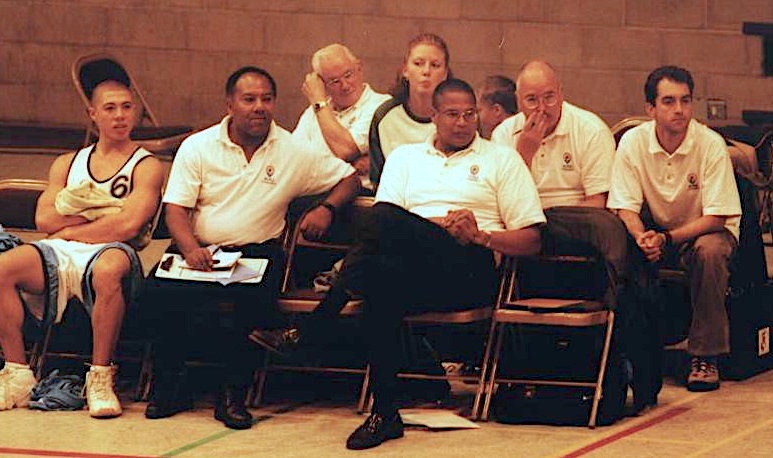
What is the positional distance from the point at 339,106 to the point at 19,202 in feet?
4.82

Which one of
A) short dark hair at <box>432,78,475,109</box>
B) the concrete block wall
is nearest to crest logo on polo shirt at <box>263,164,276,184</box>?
short dark hair at <box>432,78,475,109</box>

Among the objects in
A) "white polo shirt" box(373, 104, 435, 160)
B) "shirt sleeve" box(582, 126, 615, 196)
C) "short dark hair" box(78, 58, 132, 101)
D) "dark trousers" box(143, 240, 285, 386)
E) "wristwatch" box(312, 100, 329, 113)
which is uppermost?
"short dark hair" box(78, 58, 132, 101)

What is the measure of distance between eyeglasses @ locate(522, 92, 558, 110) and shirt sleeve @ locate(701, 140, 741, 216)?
0.65 metres

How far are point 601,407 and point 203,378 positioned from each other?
1.67 metres

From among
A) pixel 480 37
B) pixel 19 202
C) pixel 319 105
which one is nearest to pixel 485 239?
pixel 319 105

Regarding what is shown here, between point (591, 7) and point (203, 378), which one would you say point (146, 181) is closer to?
point (203, 378)

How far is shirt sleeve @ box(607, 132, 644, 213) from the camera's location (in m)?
7.04

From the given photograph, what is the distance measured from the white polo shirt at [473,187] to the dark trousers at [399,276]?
185mm

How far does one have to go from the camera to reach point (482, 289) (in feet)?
21.2

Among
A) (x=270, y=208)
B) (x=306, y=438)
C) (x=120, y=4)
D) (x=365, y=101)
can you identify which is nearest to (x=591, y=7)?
(x=120, y=4)

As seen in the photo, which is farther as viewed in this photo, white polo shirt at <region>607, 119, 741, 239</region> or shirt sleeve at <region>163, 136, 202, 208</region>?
white polo shirt at <region>607, 119, 741, 239</region>

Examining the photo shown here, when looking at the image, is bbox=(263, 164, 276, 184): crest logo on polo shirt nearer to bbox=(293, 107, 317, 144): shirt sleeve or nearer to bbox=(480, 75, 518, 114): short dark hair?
bbox=(293, 107, 317, 144): shirt sleeve

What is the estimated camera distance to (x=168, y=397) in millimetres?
6547

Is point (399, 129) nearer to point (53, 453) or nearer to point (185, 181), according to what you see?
point (185, 181)
